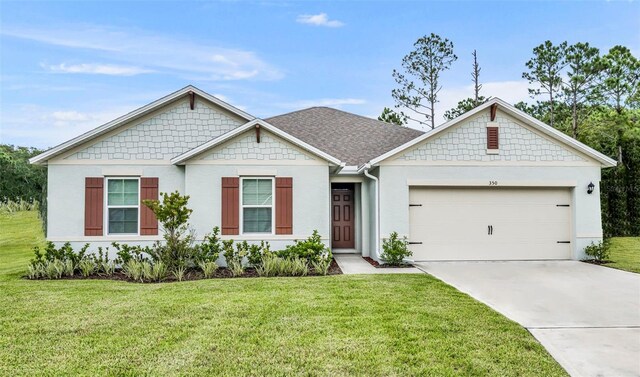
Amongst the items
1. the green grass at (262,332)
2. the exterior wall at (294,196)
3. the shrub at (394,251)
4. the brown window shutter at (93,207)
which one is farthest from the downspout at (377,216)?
the brown window shutter at (93,207)

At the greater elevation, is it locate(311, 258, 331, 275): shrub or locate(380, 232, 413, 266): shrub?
locate(380, 232, 413, 266): shrub

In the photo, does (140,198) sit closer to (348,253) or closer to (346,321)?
(348,253)

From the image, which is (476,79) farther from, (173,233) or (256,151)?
(173,233)

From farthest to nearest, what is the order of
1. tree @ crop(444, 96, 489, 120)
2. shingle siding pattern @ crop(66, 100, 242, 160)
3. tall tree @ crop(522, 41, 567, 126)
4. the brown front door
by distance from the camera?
tree @ crop(444, 96, 489, 120)
tall tree @ crop(522, 41, 567, 126)
the brown front door
shingle siding pattern @ crop(66, 100, 242, 160)

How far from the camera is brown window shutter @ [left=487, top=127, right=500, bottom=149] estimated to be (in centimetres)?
1134

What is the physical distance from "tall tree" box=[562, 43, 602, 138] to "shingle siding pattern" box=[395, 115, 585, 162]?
14.4 metres

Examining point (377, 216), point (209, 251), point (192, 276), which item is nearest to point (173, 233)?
point (209, 251)

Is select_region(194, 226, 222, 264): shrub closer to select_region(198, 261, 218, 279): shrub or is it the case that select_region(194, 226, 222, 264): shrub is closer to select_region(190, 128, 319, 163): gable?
select_region(198, 261, 218, 279): shrub

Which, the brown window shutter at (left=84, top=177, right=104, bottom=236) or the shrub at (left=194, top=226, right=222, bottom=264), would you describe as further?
the brown window shutter at (left=84, top=177, right=104, bottom=236)

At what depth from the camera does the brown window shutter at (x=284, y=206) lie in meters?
10.6

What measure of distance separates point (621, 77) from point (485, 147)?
58.8ft

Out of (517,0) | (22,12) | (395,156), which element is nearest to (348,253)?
(395,156)

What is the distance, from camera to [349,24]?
17.2 metres

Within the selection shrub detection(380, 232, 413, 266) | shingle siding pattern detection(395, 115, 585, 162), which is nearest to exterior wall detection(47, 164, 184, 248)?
shrub detection(380, 232, 413, 266)
